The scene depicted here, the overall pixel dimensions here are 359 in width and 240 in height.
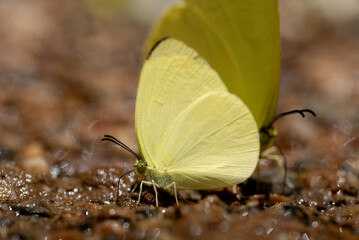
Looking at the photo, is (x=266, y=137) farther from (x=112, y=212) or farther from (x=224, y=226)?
(x=112, y=212)

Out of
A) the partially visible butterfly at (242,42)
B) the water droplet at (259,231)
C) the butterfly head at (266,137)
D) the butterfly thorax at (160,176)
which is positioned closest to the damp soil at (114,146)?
the water droplet at (259,231)

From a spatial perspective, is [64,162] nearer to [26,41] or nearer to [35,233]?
[35,233]

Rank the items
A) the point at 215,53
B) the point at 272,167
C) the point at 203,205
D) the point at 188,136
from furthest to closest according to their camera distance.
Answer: the point at 272,167 < the point at 215,53 < the point at 188,136 < the point at 203,205

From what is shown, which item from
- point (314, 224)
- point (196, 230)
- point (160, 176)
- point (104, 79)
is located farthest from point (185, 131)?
point (104, 79)

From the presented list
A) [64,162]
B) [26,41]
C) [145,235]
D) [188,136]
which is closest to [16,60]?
[26,41]

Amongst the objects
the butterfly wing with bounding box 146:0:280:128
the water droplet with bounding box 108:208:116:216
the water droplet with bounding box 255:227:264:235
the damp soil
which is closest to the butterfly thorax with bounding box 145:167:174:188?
the damp soil
